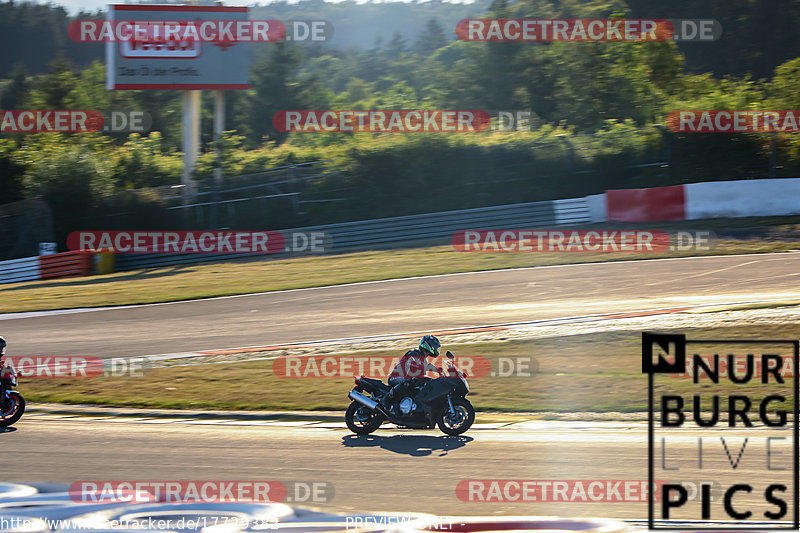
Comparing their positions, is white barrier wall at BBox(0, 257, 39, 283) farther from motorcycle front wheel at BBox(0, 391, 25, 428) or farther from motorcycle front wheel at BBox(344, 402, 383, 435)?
motorcycle front wheel at BBox(344, 402, 383, 435)

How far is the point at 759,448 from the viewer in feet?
28.5

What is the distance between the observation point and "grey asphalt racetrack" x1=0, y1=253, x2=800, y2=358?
645 inches

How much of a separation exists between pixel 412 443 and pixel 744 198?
20.3 metres

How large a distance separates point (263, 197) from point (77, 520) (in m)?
25.9

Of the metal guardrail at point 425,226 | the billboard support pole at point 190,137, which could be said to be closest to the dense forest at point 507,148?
the billboard support pole at point 190,137

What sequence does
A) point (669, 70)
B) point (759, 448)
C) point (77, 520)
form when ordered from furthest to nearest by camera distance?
point (669, 70) < point (759, 448) < point (77, 520)

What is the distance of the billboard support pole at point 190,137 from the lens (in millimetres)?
33031

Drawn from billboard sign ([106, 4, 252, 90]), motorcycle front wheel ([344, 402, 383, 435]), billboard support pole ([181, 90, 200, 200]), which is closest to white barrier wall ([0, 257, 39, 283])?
billboard support pole ([181, 90, 200, 200])

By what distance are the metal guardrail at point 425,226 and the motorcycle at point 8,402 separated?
678 inches

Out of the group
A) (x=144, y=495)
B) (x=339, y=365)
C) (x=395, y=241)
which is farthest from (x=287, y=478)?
(x=395, y=241)

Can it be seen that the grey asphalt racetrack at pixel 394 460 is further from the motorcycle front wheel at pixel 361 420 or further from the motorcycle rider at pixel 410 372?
the motorcycle rider at pixel 410 372

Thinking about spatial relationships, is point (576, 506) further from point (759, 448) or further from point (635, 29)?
point (635, 29)

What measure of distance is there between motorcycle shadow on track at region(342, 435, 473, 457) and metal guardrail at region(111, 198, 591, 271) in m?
17.8

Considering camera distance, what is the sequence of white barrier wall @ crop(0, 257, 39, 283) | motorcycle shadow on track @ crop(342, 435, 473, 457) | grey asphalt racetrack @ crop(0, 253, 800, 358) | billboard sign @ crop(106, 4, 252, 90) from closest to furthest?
motorcycle shadow on track @ crop(342, 435, 473, 457) → grey asphalt racetrack @ crop(0, 253, 800, 358) → white barrier wall @ crop(0, 257, 39, 283) → billboard sign @ crop(106, 4, 252, 90)
